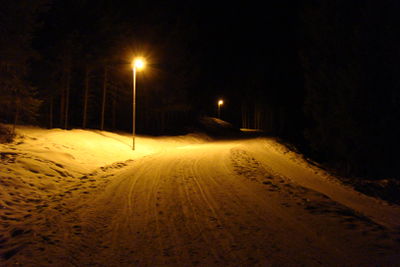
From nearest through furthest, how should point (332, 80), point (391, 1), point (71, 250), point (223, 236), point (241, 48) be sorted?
point (71, 250), point (223, 236), point (391, 1), point (332, 80), point (241, 48)

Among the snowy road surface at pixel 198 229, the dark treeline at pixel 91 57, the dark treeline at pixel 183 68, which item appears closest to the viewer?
the snowy road surface at pixel 198 229

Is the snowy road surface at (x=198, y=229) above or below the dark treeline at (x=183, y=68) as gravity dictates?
below

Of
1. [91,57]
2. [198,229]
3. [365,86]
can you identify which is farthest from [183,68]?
[198,229]

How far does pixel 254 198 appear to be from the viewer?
8234mm

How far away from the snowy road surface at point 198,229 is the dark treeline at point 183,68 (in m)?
13.0

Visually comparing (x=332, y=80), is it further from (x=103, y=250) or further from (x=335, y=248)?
(x=103, y=250)

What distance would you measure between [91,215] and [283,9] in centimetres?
5298

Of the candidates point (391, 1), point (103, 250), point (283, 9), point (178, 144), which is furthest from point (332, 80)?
point (283, 9)

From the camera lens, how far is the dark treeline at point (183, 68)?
797 inches

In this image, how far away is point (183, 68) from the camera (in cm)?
3659

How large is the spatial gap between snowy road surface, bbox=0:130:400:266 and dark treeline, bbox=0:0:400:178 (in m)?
13.0

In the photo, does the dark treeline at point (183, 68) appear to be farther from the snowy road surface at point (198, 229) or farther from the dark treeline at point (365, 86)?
the snowy road surface at point (198, 229)

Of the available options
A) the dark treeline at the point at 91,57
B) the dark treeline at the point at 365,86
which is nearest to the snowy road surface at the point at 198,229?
the dark treeline at the point at 365,86

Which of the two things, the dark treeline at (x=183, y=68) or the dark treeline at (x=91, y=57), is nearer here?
the dark treeline at (x=91, y=57)
